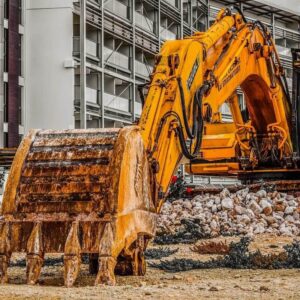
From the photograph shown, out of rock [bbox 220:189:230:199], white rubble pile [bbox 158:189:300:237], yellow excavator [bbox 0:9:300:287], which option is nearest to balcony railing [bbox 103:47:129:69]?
rock [bbox 220:189:230:199]

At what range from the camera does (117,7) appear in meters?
48.5

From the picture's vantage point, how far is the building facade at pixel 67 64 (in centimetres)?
4150

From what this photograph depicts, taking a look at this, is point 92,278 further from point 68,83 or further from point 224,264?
point 68,83

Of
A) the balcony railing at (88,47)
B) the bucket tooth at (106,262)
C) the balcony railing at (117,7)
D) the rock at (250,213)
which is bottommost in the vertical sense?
the bucket tooth at (106,262)

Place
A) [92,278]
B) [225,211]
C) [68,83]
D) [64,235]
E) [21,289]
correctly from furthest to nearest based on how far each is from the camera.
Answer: [68,83]
[225,211]
[92,278]
[64,235]
[21,289]

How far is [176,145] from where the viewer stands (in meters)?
12.2

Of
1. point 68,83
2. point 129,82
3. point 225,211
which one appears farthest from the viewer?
point 129,82

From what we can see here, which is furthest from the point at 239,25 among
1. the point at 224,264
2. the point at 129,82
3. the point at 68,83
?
the point at 129,82

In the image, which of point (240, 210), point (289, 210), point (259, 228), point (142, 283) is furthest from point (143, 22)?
point (142, 283)

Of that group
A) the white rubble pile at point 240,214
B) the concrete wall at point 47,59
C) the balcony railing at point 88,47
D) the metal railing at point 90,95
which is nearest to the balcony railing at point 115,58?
the balcony railing at point 88,47

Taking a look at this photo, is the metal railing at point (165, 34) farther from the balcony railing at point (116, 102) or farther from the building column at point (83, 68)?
the building column at point (83, 68)

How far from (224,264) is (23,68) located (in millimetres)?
32402

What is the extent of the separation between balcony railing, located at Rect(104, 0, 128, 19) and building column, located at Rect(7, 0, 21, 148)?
6.45 metres

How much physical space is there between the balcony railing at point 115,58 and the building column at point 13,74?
634 cm
